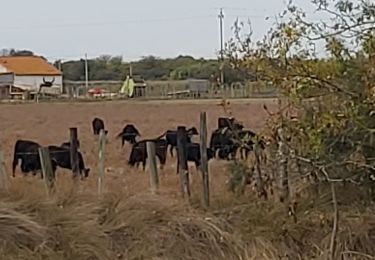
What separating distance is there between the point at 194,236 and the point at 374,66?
2.73 m

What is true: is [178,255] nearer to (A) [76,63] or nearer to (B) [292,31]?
(B) [292,31]

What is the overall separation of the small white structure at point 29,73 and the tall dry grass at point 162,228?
2968 inches

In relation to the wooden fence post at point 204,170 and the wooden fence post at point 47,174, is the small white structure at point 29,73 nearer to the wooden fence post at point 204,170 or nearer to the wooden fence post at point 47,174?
the wooden fence post at point 204,170

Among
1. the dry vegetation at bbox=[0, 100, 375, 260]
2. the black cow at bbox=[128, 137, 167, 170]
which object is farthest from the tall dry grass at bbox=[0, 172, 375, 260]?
the black cow at bbox=[128, 137, 167, 170]

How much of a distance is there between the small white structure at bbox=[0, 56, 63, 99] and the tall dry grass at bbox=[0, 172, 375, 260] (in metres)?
75.4

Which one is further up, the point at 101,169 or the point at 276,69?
the point at 276,69

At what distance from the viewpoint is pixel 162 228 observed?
951cm

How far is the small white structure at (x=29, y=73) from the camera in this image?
3507 inches

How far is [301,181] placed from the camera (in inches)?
403

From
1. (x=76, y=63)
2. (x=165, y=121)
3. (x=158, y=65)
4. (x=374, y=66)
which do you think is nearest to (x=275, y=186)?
(x=374, y=66)

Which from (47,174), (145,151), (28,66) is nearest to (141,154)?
(145,151)

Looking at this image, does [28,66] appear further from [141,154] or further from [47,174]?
[47,174]

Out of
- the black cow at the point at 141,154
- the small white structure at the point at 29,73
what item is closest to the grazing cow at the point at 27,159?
the black cow at the point at 141,154

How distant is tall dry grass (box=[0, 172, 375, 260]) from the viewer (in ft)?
29.4
